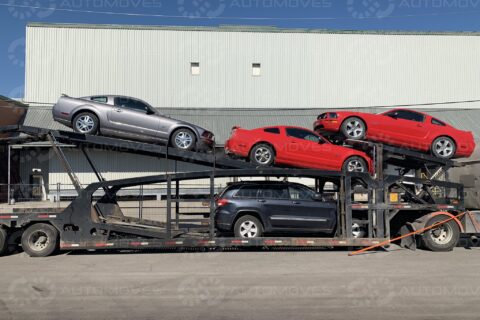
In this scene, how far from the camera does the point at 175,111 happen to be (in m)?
26.8

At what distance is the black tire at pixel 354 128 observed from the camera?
37.1 feet

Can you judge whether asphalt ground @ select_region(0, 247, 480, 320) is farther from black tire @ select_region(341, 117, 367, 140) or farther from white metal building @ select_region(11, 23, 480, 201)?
white metal building @ select_region(11, 23, 480, 201)

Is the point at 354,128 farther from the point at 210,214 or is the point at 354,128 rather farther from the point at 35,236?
the point at 35,236

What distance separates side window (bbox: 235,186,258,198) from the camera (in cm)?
1028

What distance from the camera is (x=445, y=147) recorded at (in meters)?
11.5

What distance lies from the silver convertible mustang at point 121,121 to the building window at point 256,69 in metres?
17.5

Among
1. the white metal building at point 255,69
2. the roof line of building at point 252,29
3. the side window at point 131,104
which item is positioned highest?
the roof line of building at point 252,29

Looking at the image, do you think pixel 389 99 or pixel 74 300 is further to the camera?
pixel 389 99

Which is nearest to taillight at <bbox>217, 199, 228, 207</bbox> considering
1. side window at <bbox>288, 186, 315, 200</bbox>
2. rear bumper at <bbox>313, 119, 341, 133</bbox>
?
side window at <bbox>288, 186, 315, 200</bbox>

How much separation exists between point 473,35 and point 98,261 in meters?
28.1

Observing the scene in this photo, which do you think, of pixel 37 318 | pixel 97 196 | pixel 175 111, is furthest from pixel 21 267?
pixel 175 111

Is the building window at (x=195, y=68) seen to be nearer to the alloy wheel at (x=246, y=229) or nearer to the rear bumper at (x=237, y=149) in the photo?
the rear bumper at (x=237, y=149)

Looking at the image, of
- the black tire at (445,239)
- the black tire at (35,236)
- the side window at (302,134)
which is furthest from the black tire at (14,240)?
the black tire at (445,239)

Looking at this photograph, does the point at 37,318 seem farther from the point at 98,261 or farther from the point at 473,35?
the point at 473,35
